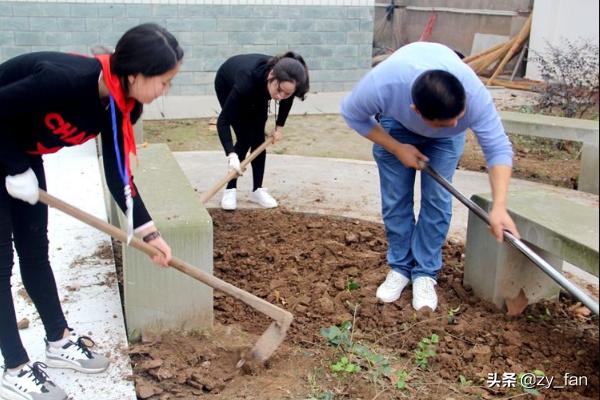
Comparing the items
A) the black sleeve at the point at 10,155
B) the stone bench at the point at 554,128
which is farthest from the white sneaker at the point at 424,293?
the stone bench at the point at 554,128

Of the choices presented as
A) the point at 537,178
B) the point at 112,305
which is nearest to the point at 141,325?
the point at 112,305

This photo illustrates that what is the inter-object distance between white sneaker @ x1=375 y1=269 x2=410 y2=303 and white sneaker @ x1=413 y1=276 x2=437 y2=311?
8 cm

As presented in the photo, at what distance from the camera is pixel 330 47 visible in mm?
10094

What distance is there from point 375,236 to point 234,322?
142cm

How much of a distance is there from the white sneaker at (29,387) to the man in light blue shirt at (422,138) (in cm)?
167

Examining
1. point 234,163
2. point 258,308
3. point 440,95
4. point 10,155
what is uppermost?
point 440,95

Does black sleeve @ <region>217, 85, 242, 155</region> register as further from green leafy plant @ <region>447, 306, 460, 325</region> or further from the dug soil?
green leafy plant @ <region>447, 306, 460, 325</region>

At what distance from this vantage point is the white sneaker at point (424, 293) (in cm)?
348

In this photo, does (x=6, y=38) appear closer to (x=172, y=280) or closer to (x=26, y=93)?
(x=172, y=280)

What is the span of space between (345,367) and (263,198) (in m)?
2.35

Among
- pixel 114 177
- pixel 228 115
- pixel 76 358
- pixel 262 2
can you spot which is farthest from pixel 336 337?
pixel 262 2

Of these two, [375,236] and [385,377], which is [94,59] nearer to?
[385,377]

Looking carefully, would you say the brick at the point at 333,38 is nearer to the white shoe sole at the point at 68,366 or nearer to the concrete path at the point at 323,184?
the concrete path at the point at 323,184

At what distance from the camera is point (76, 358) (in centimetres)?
280
